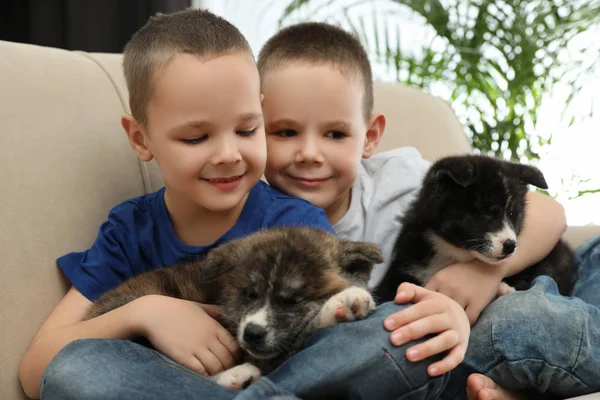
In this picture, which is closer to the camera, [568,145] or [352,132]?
[352,132]

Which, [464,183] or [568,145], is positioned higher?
[464,183]

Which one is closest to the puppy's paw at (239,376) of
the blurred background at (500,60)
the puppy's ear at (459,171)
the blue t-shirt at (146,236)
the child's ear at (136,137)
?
the blue t-shirt at (146,236)

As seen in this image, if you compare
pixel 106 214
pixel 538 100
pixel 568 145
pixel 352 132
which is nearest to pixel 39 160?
pixel 106 214

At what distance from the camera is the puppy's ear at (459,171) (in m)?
2.39

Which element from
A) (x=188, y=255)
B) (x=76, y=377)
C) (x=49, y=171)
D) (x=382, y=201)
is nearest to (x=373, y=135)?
(x=382, y=201)

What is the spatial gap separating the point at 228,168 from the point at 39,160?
618mm

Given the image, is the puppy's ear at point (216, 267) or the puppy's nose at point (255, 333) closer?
the puppy's nose at point (255, 333)

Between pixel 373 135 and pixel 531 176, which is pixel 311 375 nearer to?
pixel 531 176

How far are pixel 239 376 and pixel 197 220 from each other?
79 centimetres

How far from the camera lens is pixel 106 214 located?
8.11 feet

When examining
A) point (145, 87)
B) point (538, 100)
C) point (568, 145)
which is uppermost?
point (145, 87)

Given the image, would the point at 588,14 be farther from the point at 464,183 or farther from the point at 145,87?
the point at 145,87

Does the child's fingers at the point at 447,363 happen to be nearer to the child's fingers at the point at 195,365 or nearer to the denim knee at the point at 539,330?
the denim knee at the point at 539,330

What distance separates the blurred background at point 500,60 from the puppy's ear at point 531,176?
6.78ft
